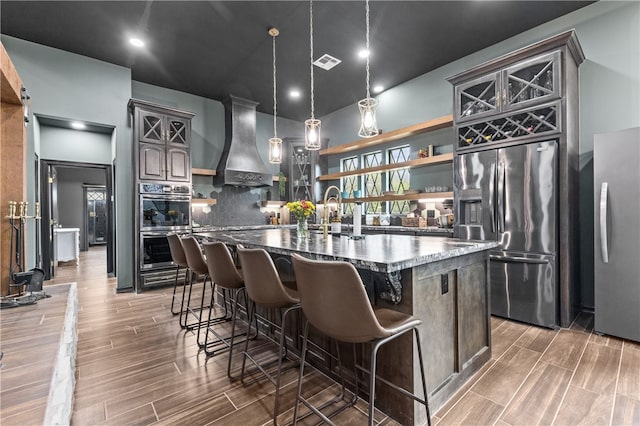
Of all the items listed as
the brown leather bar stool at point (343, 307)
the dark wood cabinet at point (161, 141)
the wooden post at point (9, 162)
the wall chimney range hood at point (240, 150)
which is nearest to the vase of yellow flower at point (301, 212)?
the brown leather bar stool at point (343, 307)

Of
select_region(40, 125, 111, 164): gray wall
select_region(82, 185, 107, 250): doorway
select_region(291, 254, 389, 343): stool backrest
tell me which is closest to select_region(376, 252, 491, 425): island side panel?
select_region(291, 254, 389, 343): stool backrest

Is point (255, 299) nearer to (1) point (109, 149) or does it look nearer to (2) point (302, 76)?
(2) point (302, 76)

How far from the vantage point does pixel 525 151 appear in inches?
124

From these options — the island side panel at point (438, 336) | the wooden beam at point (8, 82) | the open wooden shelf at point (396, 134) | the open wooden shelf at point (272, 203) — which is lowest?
the island side panel at point (438, 336)

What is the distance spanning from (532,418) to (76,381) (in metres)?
2.94

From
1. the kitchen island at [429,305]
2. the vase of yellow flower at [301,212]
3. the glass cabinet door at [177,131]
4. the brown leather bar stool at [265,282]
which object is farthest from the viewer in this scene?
the glass cabinet door at [177,131]

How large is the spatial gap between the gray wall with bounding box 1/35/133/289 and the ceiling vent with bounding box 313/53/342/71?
304 cm

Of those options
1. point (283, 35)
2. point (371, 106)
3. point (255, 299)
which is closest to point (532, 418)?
point (255, 299)

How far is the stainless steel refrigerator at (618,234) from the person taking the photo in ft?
8.52

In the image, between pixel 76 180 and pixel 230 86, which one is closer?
pixel 230 86

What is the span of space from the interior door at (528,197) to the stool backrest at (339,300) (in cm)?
267

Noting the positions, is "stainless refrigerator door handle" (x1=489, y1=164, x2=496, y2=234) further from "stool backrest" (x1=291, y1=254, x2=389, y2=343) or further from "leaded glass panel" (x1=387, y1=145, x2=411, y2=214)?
"stool backrest" (x1=291, y1=254, x2=389, y2=343)

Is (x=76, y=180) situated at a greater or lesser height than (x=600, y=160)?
greater

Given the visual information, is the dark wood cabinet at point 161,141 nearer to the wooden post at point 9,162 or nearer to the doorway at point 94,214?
the wooden post at point 9,162
